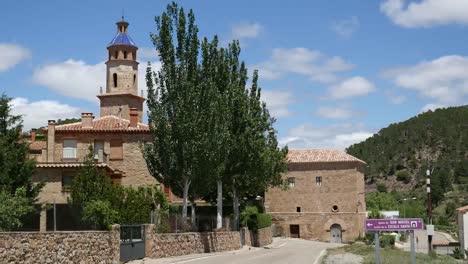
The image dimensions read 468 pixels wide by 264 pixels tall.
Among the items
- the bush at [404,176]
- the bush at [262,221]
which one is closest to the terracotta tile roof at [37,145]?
the bush at [262,221]

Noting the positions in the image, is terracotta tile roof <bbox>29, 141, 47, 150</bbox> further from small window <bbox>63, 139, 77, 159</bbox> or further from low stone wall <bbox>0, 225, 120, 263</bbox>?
low stone wall <bbox>0, 225, 120, 263</bbox>

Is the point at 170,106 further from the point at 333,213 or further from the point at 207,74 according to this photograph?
the point at 333,213

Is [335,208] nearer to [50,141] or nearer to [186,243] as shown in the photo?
[50,141]

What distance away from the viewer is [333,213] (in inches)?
2653

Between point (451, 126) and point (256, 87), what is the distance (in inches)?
4486

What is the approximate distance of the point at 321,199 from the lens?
68.1 m

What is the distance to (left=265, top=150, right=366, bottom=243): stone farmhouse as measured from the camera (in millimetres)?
66875

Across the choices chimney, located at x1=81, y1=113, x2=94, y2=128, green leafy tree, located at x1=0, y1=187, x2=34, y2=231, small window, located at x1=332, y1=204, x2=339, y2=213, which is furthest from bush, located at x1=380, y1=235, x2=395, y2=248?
green leafy tree, located at x1=0, y1=187, x2=34, y2=231

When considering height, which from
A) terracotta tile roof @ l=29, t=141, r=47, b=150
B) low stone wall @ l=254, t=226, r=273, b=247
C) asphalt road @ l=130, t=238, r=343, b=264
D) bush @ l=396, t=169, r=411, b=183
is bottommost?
low stone wall @ l=254, t=226, r=273, b=247

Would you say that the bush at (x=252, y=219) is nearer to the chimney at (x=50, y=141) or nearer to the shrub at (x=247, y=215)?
the shrub at (x=247, y=215)

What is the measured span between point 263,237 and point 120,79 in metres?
20.1

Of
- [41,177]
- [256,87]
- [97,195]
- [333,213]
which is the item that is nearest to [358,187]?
[333,213]

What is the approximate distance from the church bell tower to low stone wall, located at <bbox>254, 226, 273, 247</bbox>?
16.6 metres

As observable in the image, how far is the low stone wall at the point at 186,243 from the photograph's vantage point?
2622cm
